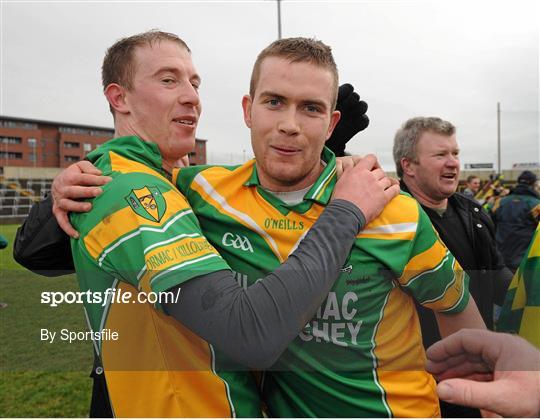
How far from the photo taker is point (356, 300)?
3.93ft

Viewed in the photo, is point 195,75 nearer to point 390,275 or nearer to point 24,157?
point 390,275

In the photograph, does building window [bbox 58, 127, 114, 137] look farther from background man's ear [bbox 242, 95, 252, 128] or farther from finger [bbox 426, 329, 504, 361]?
finger [bbox 426, 329, 504, 361]

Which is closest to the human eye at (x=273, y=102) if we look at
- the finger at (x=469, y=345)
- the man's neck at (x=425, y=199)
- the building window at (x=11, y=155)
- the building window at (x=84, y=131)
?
the finger at (x=469, y=345)

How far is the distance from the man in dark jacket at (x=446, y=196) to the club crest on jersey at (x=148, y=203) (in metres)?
1.65

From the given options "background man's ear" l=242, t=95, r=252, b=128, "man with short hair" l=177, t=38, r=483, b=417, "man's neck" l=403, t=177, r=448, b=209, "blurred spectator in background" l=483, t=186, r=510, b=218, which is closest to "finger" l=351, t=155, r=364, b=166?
"man with short hair" l=177, t=38, r=483, b=417

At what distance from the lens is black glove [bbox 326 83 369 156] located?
5.87 feet

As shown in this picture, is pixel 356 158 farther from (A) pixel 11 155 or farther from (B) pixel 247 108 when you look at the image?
(A) pixel 11 155

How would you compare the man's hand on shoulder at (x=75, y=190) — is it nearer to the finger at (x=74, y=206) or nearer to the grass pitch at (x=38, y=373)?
the finger at (x=74, y=206)

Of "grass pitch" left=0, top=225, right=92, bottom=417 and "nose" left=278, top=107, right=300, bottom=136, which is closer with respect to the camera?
"nose" left=278, top=107, right=300, bottom=136

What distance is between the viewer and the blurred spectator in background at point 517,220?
166 inches

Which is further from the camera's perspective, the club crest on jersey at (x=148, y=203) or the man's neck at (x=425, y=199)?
the man's neck at (x=425, y=199)

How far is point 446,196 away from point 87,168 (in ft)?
6.56

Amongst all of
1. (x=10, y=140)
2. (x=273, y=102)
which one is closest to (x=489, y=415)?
(x=273, y=102)

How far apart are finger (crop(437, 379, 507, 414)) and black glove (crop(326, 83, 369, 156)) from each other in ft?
3.90
